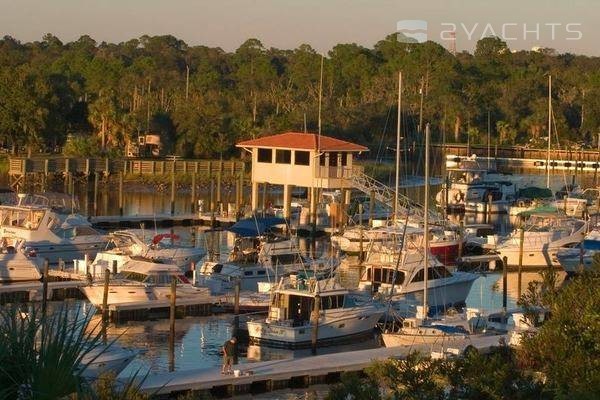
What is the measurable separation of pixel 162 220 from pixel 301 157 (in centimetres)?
714

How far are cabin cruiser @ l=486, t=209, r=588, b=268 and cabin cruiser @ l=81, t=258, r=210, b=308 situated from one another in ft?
48.7

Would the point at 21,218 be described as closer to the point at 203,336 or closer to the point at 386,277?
the point at 203,336

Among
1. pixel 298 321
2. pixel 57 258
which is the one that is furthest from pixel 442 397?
pixel 57 258

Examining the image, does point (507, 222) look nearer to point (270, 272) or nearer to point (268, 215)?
point (268, 215)

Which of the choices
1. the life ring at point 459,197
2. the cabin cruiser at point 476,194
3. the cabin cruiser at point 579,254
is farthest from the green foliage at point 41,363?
the life ring at point 459,197

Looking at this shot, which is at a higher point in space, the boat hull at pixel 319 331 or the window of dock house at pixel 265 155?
the window of dock house at pixel 265 155

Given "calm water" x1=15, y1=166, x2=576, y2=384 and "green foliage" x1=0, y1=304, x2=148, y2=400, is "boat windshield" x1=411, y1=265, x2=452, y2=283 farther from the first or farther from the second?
"green foliage" x1=0, y1=304, x2=148, y2=400

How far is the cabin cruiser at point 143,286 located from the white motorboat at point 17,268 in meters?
3.78

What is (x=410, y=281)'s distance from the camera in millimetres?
39594

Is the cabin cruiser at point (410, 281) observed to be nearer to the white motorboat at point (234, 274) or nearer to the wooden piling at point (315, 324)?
the white motorboat at point (234, 274)

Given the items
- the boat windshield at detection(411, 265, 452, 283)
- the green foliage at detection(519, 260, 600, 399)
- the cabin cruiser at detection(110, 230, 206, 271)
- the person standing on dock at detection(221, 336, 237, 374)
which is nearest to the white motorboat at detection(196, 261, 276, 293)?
the cabin cruiser at detection(110, 230, 206, 271)

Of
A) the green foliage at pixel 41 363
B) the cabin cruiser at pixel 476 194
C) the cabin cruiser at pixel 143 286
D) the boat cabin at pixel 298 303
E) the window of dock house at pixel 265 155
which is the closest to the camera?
the green foliage at pixel 41 363

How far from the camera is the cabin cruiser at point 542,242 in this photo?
5044 cm

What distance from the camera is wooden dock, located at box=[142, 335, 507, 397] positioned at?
1108 inches
